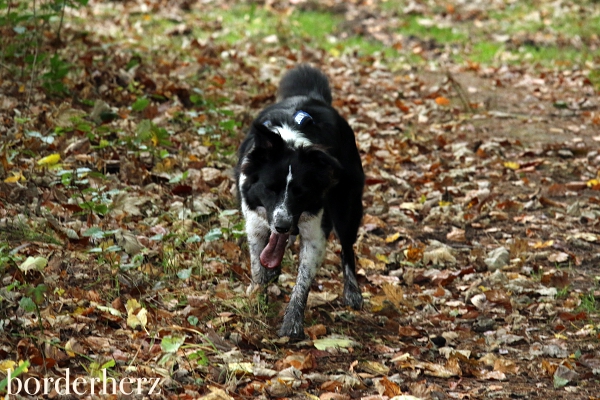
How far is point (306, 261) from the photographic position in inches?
213

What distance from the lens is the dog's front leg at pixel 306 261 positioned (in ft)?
17.0

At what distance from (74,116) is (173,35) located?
6.54 meters

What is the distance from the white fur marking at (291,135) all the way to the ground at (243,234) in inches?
39.0

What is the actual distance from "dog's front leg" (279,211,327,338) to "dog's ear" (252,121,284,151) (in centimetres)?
61

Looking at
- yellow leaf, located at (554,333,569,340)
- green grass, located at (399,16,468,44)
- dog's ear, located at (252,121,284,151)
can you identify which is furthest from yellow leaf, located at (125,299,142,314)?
green grass, located at (399,16,468,44)

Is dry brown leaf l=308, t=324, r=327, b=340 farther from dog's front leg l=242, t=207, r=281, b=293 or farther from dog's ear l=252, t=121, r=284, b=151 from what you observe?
dog's ear l=252, t=121, r=284, b=151

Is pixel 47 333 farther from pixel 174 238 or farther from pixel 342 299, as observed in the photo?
Result: pixel 342 299

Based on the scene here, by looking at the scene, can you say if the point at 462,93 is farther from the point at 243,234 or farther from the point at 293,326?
the point at 293,326

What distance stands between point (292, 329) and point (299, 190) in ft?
3.09

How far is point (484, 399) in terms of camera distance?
4297mm

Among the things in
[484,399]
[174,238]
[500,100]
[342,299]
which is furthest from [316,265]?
[500,100]

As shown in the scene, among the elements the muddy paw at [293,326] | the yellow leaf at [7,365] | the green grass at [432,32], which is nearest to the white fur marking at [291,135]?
the muddy paw at [293,326]

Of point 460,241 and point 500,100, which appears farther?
point 500,100

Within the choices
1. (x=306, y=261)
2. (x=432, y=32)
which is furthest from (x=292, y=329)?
(x=432, y=32)
